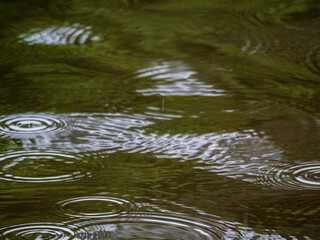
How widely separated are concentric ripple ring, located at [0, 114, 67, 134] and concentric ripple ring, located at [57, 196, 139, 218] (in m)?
0.29

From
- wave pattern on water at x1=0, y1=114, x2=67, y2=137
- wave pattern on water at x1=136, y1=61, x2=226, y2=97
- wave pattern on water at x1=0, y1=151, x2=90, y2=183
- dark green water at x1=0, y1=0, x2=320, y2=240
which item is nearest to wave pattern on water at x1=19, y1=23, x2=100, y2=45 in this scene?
dark green water at x1=0, y1=0, x2=320, y2=240

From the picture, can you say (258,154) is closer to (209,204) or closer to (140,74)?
(209,204)

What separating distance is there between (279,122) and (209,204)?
35 cm

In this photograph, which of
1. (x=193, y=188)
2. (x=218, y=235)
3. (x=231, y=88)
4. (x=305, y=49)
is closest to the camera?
(x=218, y=235)

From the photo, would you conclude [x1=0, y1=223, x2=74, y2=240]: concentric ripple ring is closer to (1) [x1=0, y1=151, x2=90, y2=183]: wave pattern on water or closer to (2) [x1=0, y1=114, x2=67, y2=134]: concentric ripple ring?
(1) [x1=0, y1=151, x2=90, y2=183]: wave pattern on water

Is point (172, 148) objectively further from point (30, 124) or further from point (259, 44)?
point (259, 44)

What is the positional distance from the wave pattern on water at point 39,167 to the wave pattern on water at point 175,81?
13.0 inches

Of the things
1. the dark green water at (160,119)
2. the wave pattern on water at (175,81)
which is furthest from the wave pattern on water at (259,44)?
the wave pattern on water at (175,81)

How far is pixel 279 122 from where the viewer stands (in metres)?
1.21

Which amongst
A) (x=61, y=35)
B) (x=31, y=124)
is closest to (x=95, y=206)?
(x=31, y=124)

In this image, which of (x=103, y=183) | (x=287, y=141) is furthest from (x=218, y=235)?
(x=287, y=141)

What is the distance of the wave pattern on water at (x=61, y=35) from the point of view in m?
1.52

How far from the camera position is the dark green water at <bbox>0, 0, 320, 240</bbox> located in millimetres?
899

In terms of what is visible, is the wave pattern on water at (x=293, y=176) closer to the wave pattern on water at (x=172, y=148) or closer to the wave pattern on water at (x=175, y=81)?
the wave pattern on water at (x=172, y=148)
